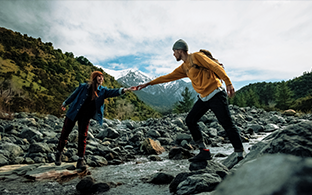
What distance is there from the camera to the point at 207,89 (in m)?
2.96

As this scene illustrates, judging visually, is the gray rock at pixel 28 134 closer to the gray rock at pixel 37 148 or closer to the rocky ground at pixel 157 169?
the rocky ground at pixel 157 169

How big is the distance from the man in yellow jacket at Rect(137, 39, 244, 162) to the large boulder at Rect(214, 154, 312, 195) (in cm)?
222

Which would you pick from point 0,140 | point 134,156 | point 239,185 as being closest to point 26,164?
point 0,140

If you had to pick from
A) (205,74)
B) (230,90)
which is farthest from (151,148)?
(230,90)

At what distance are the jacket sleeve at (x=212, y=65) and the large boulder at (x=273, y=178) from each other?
2.24 meters

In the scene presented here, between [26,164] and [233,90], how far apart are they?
4753mm

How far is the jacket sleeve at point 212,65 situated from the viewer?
278 cm

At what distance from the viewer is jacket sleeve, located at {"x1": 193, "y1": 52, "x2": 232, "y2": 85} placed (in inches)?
109

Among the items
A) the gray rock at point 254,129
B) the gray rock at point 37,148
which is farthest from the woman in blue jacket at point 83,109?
the gray rock at point 254,129

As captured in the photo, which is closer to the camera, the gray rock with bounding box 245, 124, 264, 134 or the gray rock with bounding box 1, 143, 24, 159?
the gray rock with bounding box 1, 143, 24, 159

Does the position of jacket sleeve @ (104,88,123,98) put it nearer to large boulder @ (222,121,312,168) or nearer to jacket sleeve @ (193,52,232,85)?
jacket sleeve @ (193,52,232,85)

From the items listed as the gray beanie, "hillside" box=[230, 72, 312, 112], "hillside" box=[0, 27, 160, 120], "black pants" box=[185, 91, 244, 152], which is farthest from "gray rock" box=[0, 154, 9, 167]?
"hillside" box=[230, 72, 312, 112]

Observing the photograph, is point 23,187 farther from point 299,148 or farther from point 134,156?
point 299,148

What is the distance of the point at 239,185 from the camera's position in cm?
65
